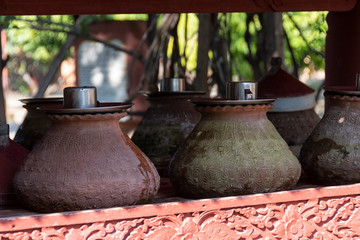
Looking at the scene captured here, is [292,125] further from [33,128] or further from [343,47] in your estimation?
[33,128]

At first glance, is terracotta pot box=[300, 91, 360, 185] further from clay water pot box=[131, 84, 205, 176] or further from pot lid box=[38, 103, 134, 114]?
pot lid box=[38, 103, 134, 114]

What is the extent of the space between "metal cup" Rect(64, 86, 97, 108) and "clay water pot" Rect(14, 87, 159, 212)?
0.04 m

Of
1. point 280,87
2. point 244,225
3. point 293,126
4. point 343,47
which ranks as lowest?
point 244,225

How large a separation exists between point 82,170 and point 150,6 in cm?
92

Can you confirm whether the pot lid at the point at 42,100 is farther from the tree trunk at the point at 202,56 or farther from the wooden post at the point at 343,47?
the tree trunk at the point at 202,56

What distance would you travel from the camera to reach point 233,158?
169 cm

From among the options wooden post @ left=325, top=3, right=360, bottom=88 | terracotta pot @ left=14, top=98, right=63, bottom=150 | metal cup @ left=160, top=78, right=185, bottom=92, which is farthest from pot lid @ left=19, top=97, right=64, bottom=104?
wooden post @ left=325, top=3, right=360, bottom=88

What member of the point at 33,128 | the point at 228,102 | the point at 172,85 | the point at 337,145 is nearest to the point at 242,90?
the point at 228,102

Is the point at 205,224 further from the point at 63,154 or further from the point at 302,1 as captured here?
Answer: the point at 302,1

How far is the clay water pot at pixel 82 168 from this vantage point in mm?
1525

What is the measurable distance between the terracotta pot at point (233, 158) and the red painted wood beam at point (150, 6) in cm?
65

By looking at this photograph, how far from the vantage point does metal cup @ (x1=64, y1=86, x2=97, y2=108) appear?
158 centimetres

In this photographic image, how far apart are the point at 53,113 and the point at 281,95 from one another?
1.18 m

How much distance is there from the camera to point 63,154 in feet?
5.14
